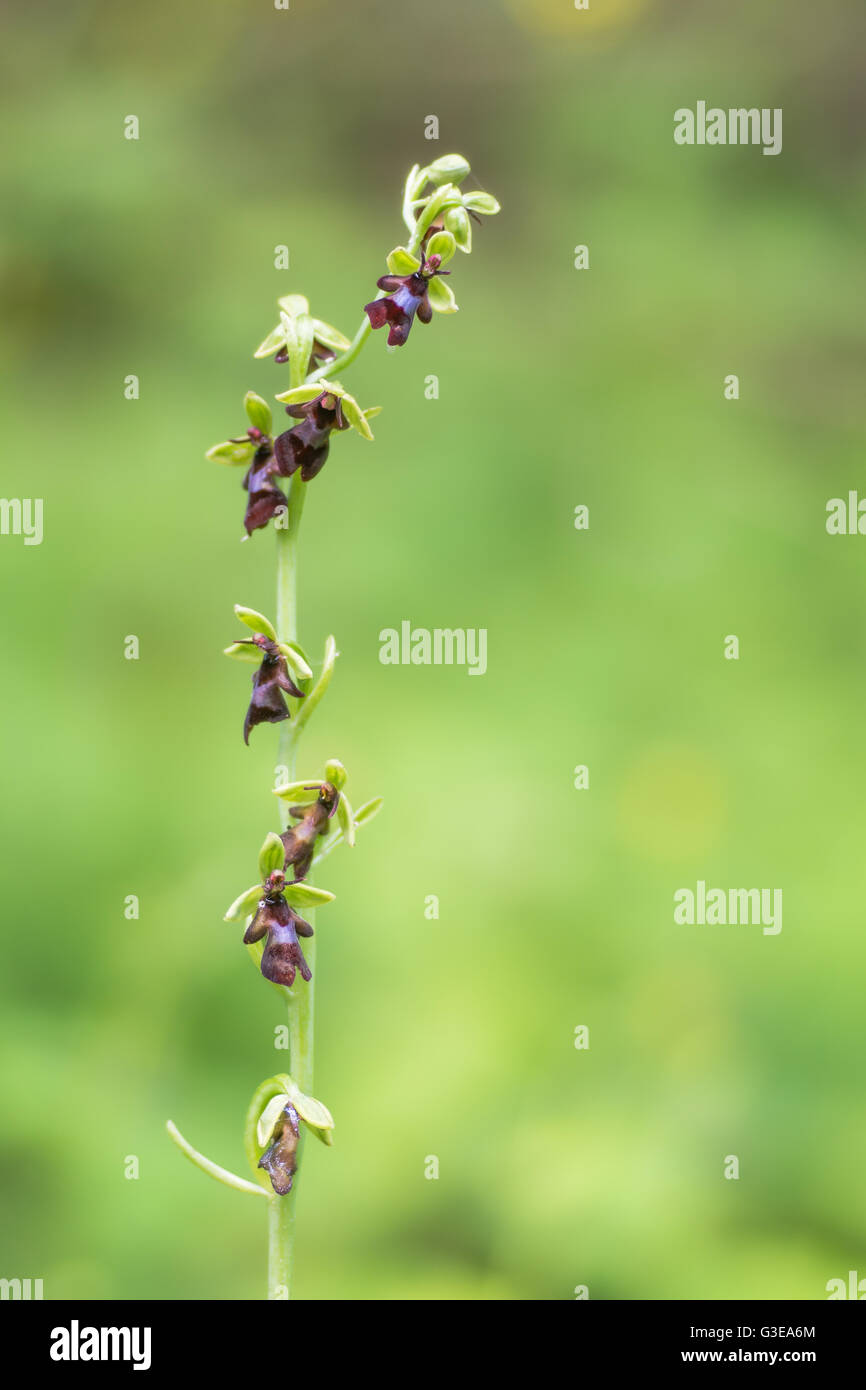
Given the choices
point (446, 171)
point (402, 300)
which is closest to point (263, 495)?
point (402, 300)

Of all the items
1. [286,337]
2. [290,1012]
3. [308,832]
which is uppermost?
[286,337]

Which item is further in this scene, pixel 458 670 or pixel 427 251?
pixel 458 670

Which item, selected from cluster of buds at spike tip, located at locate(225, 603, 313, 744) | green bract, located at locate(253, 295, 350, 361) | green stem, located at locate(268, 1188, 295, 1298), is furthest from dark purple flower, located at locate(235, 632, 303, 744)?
green stem, located at locate(268, 1188, 295, 1298)

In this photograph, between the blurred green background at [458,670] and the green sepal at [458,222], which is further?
the blurred green background at [458,670]

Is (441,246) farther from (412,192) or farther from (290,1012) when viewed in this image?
(290,1012)

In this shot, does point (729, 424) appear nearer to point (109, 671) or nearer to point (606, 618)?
point (606, 618)

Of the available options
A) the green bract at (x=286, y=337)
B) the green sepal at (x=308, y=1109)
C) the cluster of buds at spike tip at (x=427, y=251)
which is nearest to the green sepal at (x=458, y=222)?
the cluster of buds at spike tip at (x=427, y=251)

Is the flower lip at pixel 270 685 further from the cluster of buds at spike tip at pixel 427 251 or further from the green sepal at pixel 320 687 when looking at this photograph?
the cluster of buds at spike tip at pixel 427 251

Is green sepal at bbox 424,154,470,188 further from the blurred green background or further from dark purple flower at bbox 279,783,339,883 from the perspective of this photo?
the blurred green background
